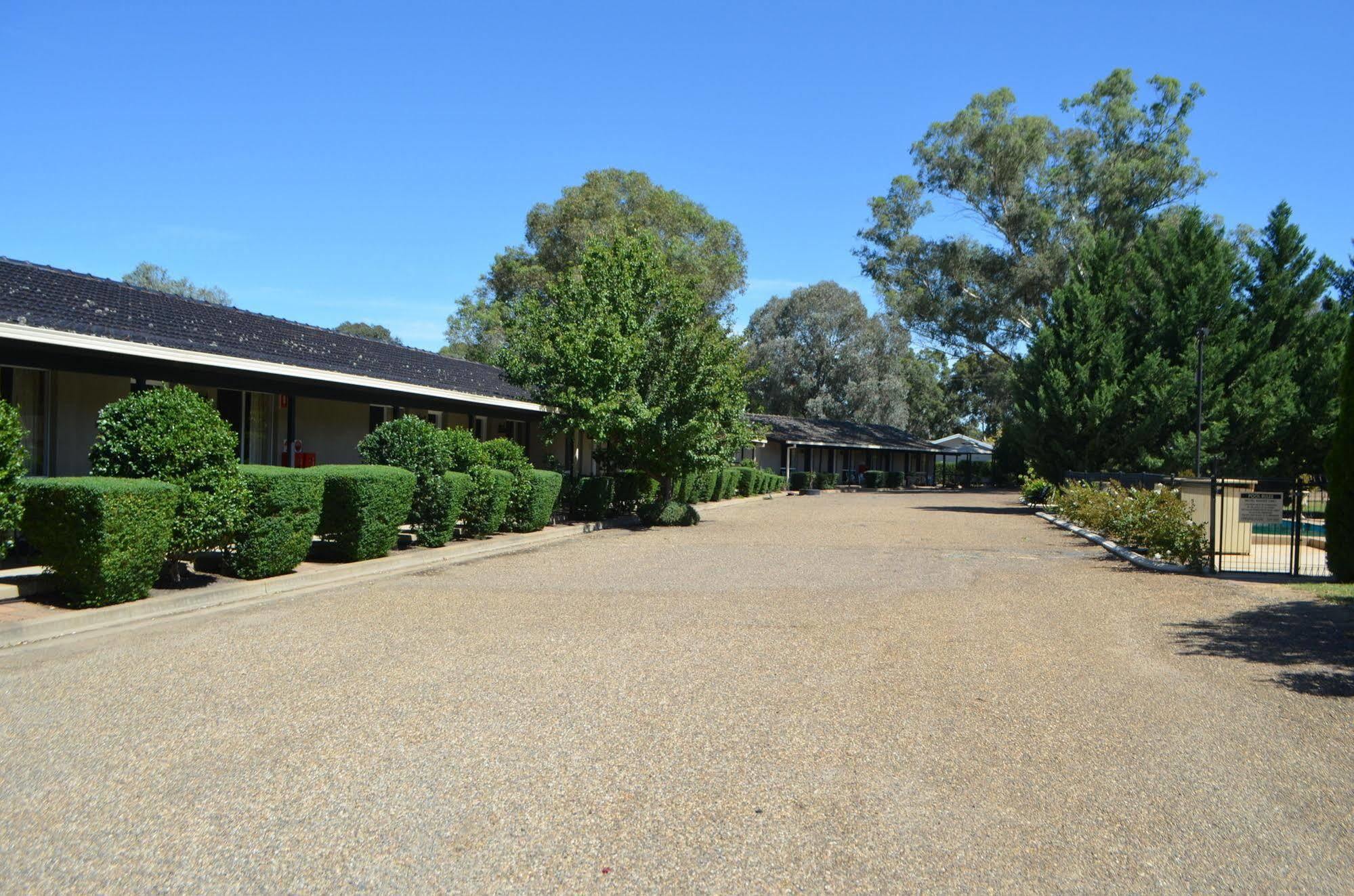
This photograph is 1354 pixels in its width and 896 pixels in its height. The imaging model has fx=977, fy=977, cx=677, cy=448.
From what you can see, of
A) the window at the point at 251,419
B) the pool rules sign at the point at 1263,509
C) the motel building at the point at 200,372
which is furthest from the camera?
the window at the point at 251,419

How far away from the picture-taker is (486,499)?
17016mm

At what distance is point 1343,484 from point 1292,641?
14.4 feet

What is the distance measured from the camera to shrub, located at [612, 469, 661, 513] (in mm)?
25594

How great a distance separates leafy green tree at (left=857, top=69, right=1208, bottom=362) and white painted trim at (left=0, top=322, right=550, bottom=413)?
33.2 m

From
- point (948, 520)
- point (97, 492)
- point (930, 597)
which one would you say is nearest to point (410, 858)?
point (97, 492)

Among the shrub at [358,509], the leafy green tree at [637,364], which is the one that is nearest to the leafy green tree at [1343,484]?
the shrub at [358,509]

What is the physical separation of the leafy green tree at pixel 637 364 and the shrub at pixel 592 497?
104 centimetres

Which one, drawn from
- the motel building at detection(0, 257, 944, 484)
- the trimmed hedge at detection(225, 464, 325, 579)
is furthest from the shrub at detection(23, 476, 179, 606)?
the motel building at detection(0, 257, 944, 484)

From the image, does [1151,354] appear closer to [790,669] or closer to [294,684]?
[790,669]

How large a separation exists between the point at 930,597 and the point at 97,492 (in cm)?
879

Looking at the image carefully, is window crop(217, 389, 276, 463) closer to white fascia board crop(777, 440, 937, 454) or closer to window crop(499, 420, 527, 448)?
window crop(499, 420, 527, 448)

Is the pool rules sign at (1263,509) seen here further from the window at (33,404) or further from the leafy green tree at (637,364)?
the window at (33,404)

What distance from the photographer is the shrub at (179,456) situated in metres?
10.0

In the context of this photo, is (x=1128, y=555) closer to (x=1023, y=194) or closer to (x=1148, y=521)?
(x=1148, y=521)
